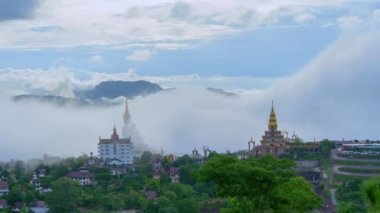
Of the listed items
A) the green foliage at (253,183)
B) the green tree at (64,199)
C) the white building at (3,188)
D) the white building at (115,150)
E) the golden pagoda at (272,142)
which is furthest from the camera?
the white building at (115,150)

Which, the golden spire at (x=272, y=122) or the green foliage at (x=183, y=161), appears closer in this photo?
the green foliage at (x=183, y=161)

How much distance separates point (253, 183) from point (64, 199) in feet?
58.8

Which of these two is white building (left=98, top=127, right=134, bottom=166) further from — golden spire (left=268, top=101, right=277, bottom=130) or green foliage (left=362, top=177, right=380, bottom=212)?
green foliage (left=362, top=177, right=380, bottom=212)

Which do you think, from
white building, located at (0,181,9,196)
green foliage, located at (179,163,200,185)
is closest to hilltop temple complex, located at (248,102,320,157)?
green foliage, located at (179,163,200,185)

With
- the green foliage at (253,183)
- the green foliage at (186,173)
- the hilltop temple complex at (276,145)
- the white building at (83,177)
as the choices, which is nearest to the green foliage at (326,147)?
the hilltop temple complex at (276,145)

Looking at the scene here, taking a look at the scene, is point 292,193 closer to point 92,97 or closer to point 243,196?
point 243,196

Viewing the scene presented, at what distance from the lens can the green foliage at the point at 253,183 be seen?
34.2ft

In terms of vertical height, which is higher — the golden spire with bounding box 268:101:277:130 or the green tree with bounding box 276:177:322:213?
the golden spire with bounding box 268:101:277:130

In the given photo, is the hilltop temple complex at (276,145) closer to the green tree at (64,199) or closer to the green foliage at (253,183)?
the green tree at (64,199)

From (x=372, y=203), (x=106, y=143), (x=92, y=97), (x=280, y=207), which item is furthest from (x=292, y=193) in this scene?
(x=92, y=97)

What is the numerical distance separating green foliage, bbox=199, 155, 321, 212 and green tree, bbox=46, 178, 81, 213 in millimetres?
16633

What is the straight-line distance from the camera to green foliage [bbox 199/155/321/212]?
1044 centimetres

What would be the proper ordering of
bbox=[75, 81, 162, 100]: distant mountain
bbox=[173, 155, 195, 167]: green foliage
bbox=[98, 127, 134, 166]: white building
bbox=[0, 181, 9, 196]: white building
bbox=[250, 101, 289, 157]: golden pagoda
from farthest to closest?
bbox=[75, 81, 162, 100]: distant mountain < bbox=[98, 127, 134, 166]: white building < bbox=[250, 101, 289, 157]: golden pagoda < bbox=[173, 155, 195, 167]: green foliage < bbox=[0, 181, 9, 196]: white building

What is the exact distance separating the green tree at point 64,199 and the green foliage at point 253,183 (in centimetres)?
1663
